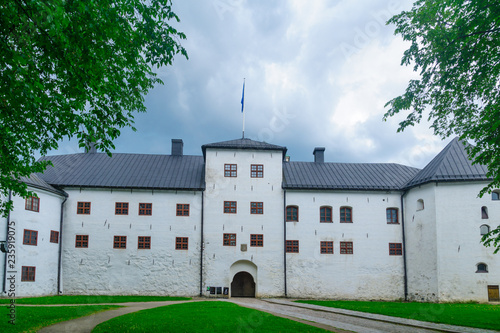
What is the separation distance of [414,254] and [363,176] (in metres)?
6.57

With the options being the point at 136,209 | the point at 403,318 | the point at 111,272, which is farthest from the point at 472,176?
the point at 111,272

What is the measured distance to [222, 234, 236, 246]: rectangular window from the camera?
91.6 ft

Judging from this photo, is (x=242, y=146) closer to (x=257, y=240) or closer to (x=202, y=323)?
(x=257, y=240)

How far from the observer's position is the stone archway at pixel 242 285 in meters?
28.4

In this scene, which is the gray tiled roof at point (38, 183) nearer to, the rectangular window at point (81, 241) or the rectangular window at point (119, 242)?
the rectangular window at point (81, 241)

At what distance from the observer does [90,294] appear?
2644cm

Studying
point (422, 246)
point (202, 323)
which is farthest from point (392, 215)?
point (202, 323)

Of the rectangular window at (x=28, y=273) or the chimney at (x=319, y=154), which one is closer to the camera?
the rectangular window at (x=28, y=273)

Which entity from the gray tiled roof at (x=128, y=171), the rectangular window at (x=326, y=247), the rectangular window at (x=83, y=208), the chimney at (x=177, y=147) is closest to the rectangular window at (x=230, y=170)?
the gray tiled roof at (x=128, y=171)

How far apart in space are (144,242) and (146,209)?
2.16 meters

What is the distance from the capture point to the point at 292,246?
2819 centimetres

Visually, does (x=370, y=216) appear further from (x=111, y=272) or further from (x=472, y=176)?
(x=111, y=272)

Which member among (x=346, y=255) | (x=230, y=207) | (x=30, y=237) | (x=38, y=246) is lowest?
(x=346, y=255)

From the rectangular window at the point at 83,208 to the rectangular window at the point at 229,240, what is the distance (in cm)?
909
